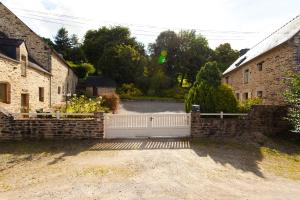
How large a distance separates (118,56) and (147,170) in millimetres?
38026

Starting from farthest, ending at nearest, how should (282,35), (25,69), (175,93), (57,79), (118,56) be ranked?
1. (118,56)
2. (175,93)
3. (57,79)
4. (282,35)
5. (25,69)

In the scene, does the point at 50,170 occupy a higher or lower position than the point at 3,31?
lower

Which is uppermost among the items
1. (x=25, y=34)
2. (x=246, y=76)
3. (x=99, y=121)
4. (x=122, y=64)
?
(x=122, y=64)

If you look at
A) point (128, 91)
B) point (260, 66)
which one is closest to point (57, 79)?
point (260, 66)

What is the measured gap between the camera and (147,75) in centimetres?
4478

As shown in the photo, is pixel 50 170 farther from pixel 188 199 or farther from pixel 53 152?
pixel 188 199

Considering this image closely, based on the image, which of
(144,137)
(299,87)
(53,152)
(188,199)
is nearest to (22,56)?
(53,152)

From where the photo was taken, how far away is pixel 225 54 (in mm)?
47312

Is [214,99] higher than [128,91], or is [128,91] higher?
[128,91]

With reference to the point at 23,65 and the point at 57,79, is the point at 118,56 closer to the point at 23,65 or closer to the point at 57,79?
the point at 57,79

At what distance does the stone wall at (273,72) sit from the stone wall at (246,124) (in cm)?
195

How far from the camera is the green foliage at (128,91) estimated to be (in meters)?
39.4

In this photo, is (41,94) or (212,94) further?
(41,94)

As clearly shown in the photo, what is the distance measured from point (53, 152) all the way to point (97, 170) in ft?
9.27
